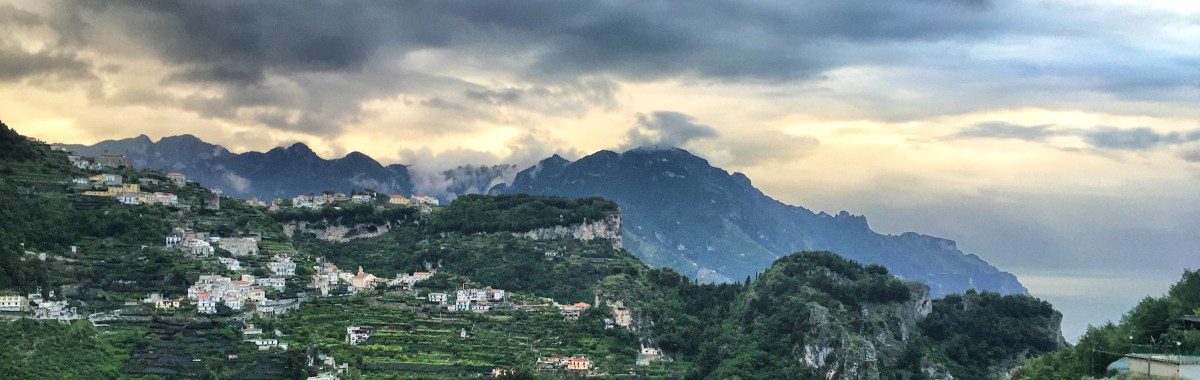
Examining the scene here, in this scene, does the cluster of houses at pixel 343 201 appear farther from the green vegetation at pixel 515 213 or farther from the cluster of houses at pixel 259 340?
the cluster of houses at pixel 259 340

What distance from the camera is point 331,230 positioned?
5335 inches

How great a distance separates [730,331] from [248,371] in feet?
130

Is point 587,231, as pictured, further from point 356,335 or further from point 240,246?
point 356,335

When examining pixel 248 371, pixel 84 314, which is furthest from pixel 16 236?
pixel 248 371

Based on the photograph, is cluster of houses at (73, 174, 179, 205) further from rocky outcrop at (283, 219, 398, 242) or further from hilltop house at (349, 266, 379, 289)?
rocky outcrop at (283, 219, 398, 242)

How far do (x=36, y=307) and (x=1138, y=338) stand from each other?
61.9m

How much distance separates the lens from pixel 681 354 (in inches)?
4018

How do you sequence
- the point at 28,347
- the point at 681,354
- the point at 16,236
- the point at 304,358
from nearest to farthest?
the point at 28,347
the point at 304,358
the point at 16,236
the point at 681,354

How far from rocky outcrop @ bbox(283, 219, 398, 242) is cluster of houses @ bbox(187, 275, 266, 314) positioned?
39.8 meters

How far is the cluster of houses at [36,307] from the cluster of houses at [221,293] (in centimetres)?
892

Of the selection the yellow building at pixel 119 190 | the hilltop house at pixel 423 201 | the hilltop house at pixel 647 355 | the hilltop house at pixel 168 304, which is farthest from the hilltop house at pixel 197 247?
the hilltop house at pixel 423 201

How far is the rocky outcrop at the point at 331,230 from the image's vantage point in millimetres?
135000

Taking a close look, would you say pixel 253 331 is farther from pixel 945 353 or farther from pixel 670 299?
pixel 945 353

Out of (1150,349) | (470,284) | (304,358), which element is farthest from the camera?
(470,284)
